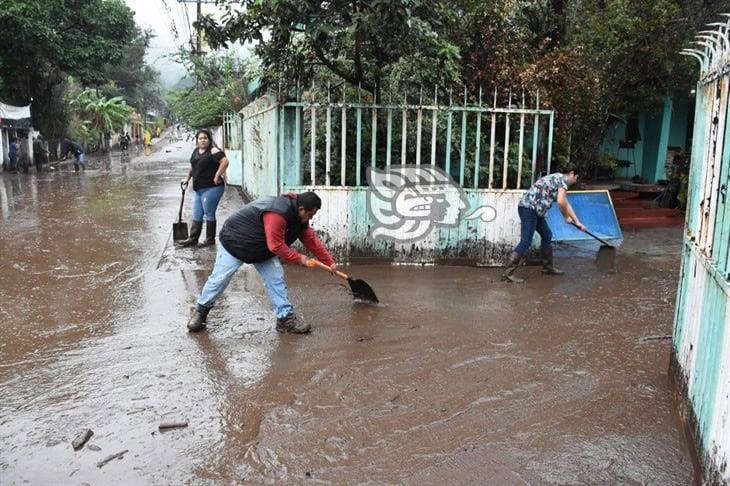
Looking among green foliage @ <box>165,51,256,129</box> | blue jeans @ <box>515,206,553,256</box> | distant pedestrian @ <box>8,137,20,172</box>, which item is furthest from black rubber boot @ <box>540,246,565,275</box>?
distant pedestrian @ <box>8,137,20,172</box>

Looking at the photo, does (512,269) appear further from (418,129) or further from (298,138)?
(298,138)

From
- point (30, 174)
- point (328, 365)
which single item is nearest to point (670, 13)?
point (328, 365)

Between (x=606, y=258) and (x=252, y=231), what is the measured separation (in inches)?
196

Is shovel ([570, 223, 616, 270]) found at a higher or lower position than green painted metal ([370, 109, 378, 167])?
lower

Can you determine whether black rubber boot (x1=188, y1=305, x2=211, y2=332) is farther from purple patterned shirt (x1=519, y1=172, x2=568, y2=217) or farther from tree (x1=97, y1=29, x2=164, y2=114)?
tree (x1=97, y1=29, x2=164, y2=114)

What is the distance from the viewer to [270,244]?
473 cm

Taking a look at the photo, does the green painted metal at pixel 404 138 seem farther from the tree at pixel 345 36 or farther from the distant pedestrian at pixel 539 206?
the distant pedestrian at pixel 539 206

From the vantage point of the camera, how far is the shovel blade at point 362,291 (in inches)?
231

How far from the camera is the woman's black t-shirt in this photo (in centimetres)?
791

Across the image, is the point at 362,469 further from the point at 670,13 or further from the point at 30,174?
the point at 30,174

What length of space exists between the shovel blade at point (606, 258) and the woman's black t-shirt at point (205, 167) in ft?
16.5

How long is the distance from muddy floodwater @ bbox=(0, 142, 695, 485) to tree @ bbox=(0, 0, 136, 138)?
16859mm

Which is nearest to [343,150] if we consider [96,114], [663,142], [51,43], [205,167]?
[205,167]

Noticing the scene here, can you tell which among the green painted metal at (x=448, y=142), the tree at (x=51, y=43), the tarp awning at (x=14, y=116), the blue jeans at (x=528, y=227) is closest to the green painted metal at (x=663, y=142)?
the blue jeans at (x=528, y=227)
